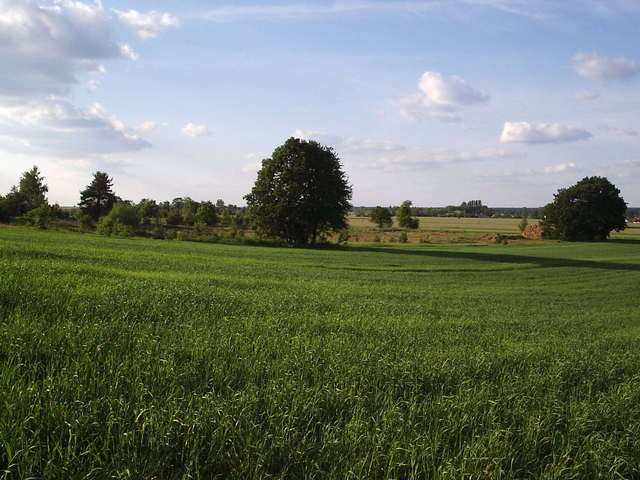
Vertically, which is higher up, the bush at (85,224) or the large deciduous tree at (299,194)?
the large deciduous tree at (299,194)

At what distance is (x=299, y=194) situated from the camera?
194ft

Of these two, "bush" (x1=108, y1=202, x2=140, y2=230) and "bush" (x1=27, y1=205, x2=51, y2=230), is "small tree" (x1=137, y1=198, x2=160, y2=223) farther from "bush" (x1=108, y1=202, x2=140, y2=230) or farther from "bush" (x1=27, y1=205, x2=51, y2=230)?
"bush" (x1=27, y1=205, x2=51, y2=230)

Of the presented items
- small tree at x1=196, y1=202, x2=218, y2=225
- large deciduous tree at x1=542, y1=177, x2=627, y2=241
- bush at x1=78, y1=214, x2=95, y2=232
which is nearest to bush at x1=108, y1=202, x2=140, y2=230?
bush at x1=78, y1=214, x2=95, y2=232

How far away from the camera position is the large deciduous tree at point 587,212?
97.1m

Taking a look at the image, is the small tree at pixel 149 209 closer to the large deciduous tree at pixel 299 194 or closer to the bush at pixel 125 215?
the bush at pixel 125 215

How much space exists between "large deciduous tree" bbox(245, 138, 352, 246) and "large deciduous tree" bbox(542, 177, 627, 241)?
66.4 meters

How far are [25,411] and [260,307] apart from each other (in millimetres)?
6681

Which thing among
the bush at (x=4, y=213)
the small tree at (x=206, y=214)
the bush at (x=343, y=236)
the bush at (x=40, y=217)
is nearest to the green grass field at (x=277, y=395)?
the bush at (x=40, y=217)

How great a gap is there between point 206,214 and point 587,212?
92.4 m

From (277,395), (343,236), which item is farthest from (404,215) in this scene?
(277,395)

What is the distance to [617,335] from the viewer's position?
12.7 metres

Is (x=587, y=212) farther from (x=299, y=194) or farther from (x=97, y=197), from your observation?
(x=97, y=197)

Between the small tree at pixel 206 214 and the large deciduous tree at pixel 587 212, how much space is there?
85.3m

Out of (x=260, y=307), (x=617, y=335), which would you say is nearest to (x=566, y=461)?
(x=260, y=307)
